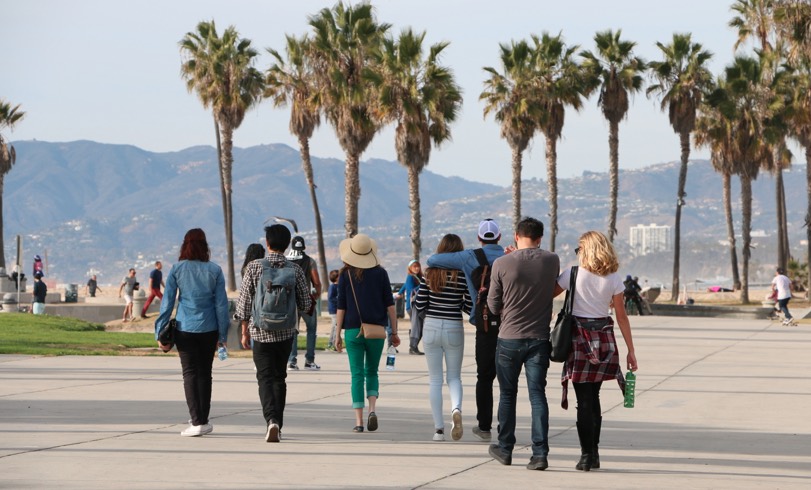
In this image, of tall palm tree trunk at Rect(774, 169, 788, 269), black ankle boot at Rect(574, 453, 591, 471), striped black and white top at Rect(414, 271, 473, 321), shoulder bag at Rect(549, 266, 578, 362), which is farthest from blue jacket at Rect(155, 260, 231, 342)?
tall palm tree trunk at Rect(774, 169, 788, 269)

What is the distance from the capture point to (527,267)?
9398 millimetres

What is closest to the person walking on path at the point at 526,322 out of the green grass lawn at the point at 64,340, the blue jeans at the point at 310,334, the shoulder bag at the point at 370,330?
the shoulder bag at the point at 370,330

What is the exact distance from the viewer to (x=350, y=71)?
49.6 m

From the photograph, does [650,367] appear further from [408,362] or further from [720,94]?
[720,94]

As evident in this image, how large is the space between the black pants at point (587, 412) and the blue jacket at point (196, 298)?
3.15 m

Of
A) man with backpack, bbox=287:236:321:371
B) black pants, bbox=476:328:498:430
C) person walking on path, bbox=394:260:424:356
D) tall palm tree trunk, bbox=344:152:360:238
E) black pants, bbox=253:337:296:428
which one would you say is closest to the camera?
black pants, bbox=253:337:296:428

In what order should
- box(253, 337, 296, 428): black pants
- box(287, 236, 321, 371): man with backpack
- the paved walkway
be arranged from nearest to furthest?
the paved walkway, box(253, 337, 296, 428): black pants, box(287, 236, 321, 371): man with backpack

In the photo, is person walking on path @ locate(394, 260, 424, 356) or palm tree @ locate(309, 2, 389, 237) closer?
person walking on path @ locate(394, 260, 424, 356)

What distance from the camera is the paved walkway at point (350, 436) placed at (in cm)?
864

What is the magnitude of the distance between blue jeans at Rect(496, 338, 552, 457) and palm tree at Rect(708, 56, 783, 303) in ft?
177

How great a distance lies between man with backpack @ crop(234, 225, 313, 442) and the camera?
10711 millimetres

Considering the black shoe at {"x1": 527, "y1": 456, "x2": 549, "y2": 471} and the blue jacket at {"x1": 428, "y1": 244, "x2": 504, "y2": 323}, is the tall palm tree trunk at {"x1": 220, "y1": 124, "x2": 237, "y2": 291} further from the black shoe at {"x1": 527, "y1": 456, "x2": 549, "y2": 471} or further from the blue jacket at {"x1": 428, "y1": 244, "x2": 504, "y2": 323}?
the black shoe at {"x1": 527, "y1": 456, "x2": 549, "y2": 471}

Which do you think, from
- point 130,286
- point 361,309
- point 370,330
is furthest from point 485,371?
point 130,286

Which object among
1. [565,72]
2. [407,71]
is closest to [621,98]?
[565,72]
